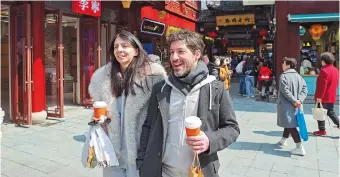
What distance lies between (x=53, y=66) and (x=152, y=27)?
172 inches

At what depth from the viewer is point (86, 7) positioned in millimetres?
8031

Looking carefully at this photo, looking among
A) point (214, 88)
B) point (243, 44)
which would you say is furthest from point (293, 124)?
point (243, 44)

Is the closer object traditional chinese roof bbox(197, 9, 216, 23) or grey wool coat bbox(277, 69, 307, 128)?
grey wool coat bbox(277, 69, 307, 128)

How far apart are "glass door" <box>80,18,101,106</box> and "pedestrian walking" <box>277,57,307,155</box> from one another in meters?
5.91

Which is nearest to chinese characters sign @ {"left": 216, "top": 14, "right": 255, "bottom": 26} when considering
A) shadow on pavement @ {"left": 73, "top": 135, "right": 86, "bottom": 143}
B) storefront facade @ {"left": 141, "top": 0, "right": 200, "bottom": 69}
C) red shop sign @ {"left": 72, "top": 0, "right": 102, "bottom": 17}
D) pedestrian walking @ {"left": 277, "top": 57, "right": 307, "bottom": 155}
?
storefront facade @ {"left": 141, "top": 0, "right": 200, "bottom": 69}

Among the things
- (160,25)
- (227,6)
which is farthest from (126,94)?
(227,6)

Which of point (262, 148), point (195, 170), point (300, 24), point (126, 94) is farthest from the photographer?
point (300, 24)

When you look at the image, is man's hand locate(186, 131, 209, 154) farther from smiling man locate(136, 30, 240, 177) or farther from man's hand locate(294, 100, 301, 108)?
man's hand locate(294, 100, 301, 108)

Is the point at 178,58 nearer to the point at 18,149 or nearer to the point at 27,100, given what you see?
the point at 18,149

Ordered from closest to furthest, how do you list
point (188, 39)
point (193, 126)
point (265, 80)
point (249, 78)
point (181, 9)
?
1. point (193, 126)
2. point (188, 39)
3. point (265, 80)
4. point (249, 78)
5. point (181, 9)

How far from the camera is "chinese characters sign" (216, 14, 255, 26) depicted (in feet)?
62.0

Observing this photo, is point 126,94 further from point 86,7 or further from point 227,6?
point 227,6

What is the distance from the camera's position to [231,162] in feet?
16.5

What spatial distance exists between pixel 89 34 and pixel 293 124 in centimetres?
660
